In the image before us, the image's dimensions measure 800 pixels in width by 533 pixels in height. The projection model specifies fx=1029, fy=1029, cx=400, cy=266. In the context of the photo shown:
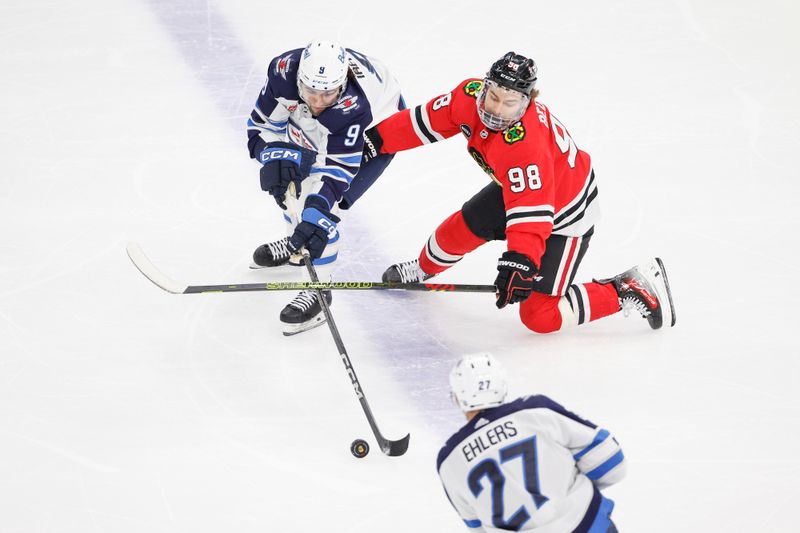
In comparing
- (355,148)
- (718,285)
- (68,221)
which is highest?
(355,148)

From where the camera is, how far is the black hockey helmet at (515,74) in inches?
124

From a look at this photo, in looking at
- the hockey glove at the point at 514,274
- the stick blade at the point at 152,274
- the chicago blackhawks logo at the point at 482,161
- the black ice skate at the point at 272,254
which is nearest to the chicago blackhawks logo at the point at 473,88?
the chicago blackhawks logo at the point at 482,161

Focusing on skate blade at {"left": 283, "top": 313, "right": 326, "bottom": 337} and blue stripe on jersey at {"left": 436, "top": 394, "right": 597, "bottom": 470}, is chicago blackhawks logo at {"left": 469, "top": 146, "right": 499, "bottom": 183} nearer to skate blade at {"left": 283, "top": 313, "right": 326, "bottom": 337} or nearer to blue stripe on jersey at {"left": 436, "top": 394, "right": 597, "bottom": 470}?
skate blade at {"left": 283, "top": 313, "right": 326, "bottom": 337}

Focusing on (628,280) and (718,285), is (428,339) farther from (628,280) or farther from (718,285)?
(718,285)

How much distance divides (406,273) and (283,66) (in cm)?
90

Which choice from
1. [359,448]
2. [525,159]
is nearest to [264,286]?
[359,448]

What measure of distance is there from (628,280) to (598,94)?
180 centimetres

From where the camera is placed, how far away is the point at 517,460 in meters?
2.15

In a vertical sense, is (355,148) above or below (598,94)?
above

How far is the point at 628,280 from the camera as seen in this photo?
372 centimetres

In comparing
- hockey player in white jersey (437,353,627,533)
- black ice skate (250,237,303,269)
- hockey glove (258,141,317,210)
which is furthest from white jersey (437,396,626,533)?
black ice skate (250,237,303,269)

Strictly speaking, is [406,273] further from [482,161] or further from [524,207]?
[524,207]

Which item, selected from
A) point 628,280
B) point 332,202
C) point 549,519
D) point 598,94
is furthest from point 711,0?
point 549,519

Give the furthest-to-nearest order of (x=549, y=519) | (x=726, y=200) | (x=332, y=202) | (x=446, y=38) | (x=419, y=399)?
(x=446, y=38) < (x=726, y=200) < (x=332, y=202) < (x=419, y=399) < (x=549, y=519)
